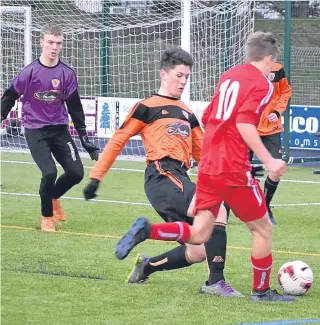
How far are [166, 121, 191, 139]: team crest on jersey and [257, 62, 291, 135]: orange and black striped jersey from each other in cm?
398

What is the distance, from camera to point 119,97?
18984 mm

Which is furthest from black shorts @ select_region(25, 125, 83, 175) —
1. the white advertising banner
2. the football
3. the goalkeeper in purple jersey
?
the white advertising banner

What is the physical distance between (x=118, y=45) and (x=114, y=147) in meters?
13.2

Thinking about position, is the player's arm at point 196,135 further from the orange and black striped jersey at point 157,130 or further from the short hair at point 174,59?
the short hair at point 174,59

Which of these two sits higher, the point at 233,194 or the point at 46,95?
the point at 46,95

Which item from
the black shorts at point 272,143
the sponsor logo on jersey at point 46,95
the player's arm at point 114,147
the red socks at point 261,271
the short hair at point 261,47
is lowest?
the red socks at point 261,271

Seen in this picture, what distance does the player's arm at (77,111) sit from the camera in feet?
34.6

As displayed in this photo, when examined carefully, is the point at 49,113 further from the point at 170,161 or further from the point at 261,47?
the point at 261,47

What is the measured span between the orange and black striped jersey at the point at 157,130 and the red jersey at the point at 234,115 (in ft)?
2.33

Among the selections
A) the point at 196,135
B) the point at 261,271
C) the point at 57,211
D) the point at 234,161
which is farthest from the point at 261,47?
the point at 57,211

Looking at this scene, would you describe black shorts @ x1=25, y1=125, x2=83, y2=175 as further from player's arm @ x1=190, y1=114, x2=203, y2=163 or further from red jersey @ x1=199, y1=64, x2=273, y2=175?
red jersey @ x1=199, y1=64, x2=273, y2=175

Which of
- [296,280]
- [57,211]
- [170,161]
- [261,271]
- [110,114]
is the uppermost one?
[170,161]

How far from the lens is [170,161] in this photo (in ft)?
25.0

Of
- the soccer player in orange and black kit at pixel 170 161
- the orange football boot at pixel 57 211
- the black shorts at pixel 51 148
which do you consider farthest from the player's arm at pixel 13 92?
the soccer player in orange and black kit at pixel 170 161
